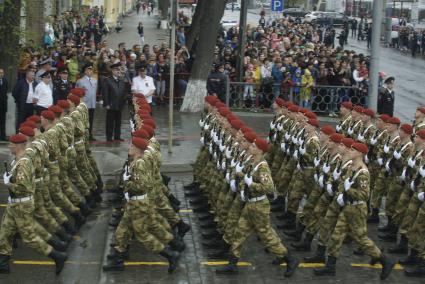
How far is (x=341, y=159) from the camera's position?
436 inches

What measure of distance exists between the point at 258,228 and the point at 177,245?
45.7 inches

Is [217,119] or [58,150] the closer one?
[58,150]

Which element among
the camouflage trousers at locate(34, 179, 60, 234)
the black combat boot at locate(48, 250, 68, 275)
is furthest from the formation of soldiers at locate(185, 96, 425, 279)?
the camouflage trousers at locate(34, 179, 60, 234)

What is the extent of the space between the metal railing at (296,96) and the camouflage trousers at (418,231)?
37.5ft

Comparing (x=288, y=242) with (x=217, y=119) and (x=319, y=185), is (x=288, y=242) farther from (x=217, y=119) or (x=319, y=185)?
(x=217, y=119)

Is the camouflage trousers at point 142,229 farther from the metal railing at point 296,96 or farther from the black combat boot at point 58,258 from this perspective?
the metal railing at point 296,96

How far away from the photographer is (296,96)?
2262 cm

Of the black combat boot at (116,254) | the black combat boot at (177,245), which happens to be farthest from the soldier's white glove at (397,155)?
the black combat boot at (116,254)

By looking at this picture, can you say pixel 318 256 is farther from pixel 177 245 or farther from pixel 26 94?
pixel 26 94

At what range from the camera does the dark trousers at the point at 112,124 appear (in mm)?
18703

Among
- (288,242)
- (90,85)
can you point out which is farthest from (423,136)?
(90,85)

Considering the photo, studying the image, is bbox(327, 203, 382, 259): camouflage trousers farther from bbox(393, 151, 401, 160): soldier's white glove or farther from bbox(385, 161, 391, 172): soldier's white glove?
bbox(385, 161, 391, 172): soldier's white glove

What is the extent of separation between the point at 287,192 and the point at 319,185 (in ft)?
5.92

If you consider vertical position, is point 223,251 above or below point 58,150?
below
